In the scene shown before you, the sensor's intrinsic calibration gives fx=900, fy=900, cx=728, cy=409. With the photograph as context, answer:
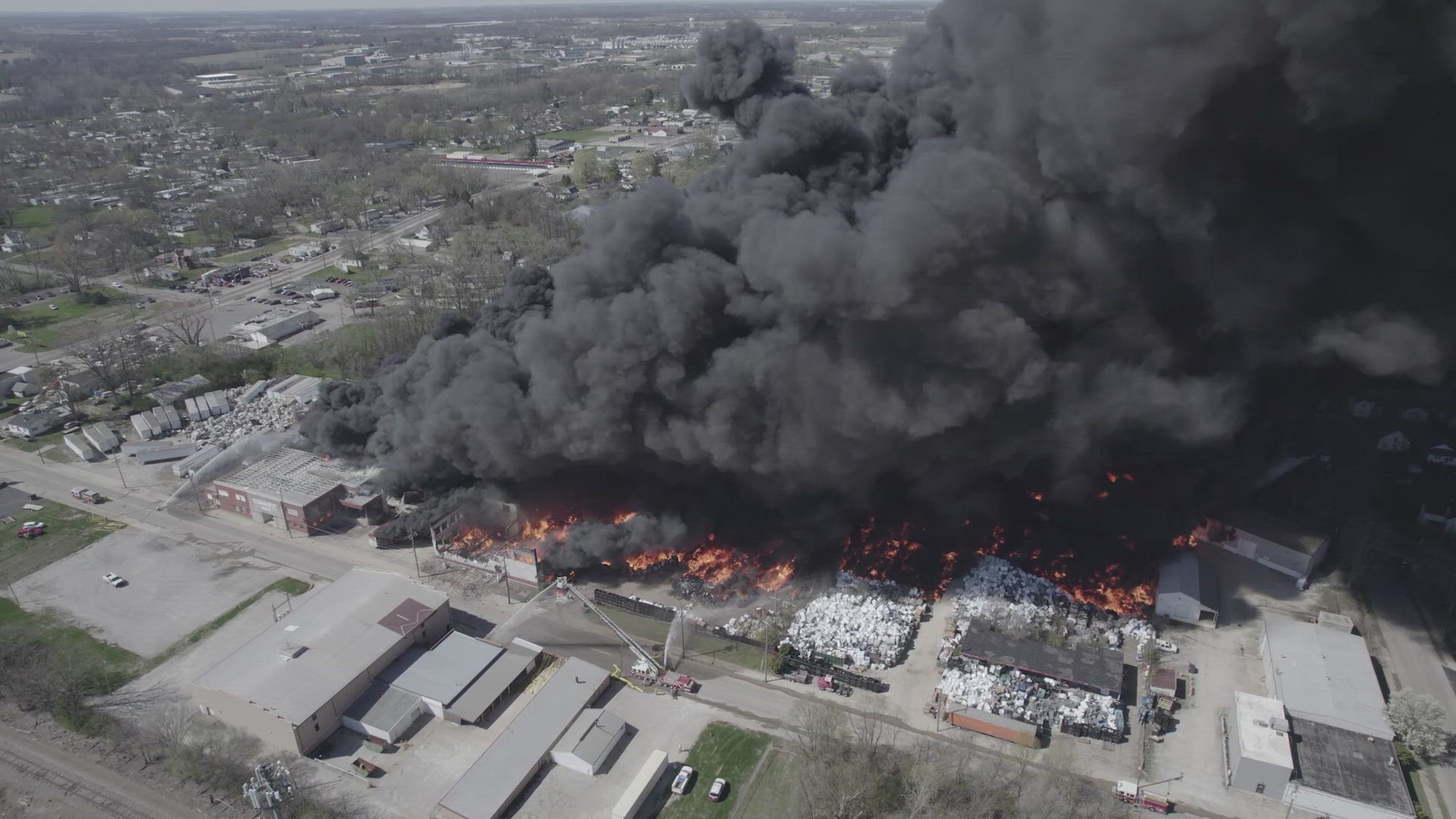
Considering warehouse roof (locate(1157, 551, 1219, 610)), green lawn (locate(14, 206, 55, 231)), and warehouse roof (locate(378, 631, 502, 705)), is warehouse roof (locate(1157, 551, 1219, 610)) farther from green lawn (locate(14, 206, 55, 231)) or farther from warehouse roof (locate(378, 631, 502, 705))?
green lawn (locate(14, 206, 55, 231))

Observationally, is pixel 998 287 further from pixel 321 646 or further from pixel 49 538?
pixel 49 538

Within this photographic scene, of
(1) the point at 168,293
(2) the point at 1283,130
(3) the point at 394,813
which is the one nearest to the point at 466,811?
(3) the point at 394,813

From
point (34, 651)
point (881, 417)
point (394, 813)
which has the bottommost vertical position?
point (394, 813)

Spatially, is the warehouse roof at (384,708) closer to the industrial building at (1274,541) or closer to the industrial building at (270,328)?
the industrial building at (1274,541)

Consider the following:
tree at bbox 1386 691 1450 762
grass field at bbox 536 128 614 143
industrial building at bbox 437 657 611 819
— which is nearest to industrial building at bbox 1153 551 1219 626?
tree at bbox 1386 691 1450 762

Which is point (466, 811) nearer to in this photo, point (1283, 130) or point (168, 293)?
point (1283, 130)

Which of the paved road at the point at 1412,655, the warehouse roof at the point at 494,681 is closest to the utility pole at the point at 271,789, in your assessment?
the warehouse roof at the point at 494,681

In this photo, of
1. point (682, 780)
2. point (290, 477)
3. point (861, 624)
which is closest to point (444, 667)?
point (682, 780)
